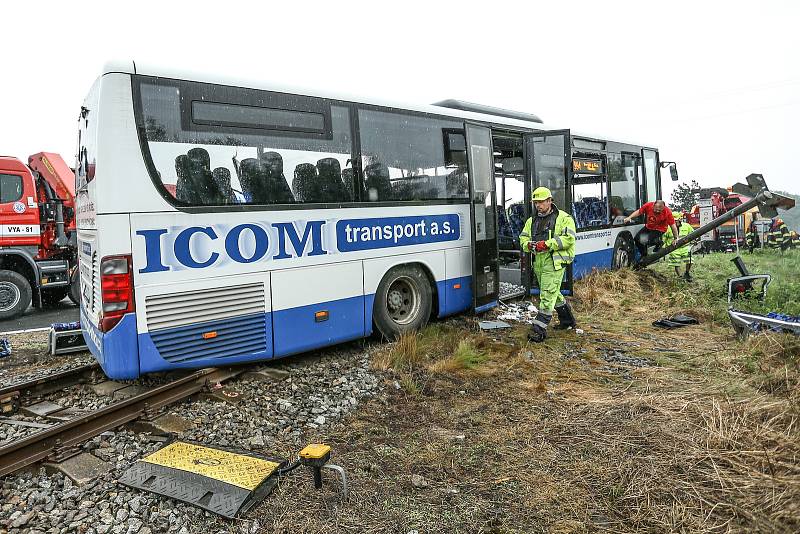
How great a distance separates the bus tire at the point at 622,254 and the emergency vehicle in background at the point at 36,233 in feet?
34.8

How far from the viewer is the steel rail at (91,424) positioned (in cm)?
350

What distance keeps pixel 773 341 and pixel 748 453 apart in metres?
2.40

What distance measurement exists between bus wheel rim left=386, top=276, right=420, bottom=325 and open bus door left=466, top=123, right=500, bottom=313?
1.00 m

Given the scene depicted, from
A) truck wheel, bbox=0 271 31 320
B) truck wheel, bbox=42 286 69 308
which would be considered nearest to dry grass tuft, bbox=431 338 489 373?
truck wheel, bbox=0 271 31 320

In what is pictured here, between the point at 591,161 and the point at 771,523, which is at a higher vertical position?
the point at 591,161

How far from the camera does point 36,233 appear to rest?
9992 millimetres

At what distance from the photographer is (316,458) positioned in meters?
3.04

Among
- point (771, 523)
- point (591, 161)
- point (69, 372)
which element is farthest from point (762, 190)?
point (69, 372)

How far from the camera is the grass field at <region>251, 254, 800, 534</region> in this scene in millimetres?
2867

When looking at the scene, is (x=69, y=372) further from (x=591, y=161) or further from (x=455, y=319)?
(x=591, y=161)

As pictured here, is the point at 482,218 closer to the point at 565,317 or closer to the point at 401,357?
the point at 565,317

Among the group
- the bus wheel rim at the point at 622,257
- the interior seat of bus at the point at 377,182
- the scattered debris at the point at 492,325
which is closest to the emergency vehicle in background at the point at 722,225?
the bus wheel rim at the point at 622,257

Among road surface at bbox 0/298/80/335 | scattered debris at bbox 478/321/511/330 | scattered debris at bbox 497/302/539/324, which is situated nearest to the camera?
scattered debris at bbox 478/321/511/330

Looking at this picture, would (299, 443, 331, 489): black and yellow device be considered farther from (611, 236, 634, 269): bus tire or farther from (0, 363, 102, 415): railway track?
(611, 236, 634, 269): bus tire
